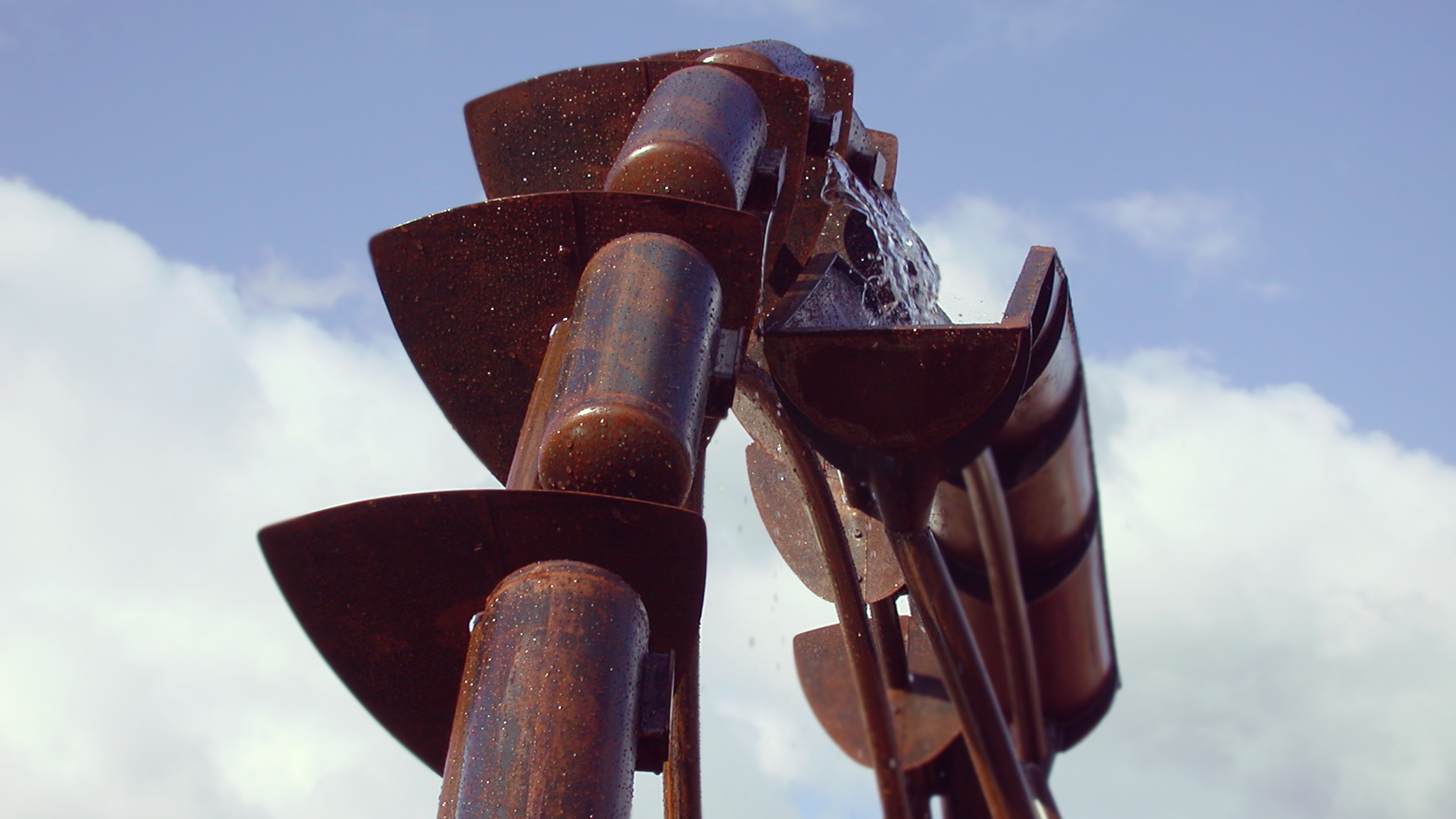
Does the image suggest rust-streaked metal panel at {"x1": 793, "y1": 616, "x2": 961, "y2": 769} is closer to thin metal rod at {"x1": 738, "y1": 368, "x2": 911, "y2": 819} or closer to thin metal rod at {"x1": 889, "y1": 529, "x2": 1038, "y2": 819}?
thin metal rod at {"x1": 738, "y1": 368, "x2": 911, "y2": 819}

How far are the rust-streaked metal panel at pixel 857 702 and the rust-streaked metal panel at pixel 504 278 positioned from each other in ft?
13.3

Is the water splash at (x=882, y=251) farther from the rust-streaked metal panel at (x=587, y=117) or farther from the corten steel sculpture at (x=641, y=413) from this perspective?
the rust-streaked metal panel at (x=587, y=117)

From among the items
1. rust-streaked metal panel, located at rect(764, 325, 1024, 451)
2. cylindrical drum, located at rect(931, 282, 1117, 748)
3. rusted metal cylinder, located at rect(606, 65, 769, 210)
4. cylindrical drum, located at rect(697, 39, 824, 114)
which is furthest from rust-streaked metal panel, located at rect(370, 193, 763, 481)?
cylindrical drum, located at rect(931, 282, 1117, 748)

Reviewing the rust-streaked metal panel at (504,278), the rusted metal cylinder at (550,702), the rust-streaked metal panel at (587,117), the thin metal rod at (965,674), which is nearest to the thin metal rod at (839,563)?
the thin metal rod at (965,674)

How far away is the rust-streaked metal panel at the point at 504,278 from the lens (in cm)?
281

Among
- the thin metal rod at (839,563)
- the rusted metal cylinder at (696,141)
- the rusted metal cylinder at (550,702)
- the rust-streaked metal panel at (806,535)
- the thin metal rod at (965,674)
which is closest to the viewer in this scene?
the rusted metal cylinder at (550,702)

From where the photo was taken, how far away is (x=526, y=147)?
3859 mm

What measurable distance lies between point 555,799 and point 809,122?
7.90 ft

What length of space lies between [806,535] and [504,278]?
3.14 metres

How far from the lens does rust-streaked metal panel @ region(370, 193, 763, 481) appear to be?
2.81m

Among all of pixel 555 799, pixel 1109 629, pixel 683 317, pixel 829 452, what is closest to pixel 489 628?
pixel 555 799

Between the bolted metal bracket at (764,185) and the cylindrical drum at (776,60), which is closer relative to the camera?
the bolted metal bracket at (764,185)

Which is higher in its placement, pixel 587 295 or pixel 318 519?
pixel 587 295

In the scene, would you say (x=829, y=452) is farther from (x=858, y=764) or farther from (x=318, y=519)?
(x=858, y=764)
